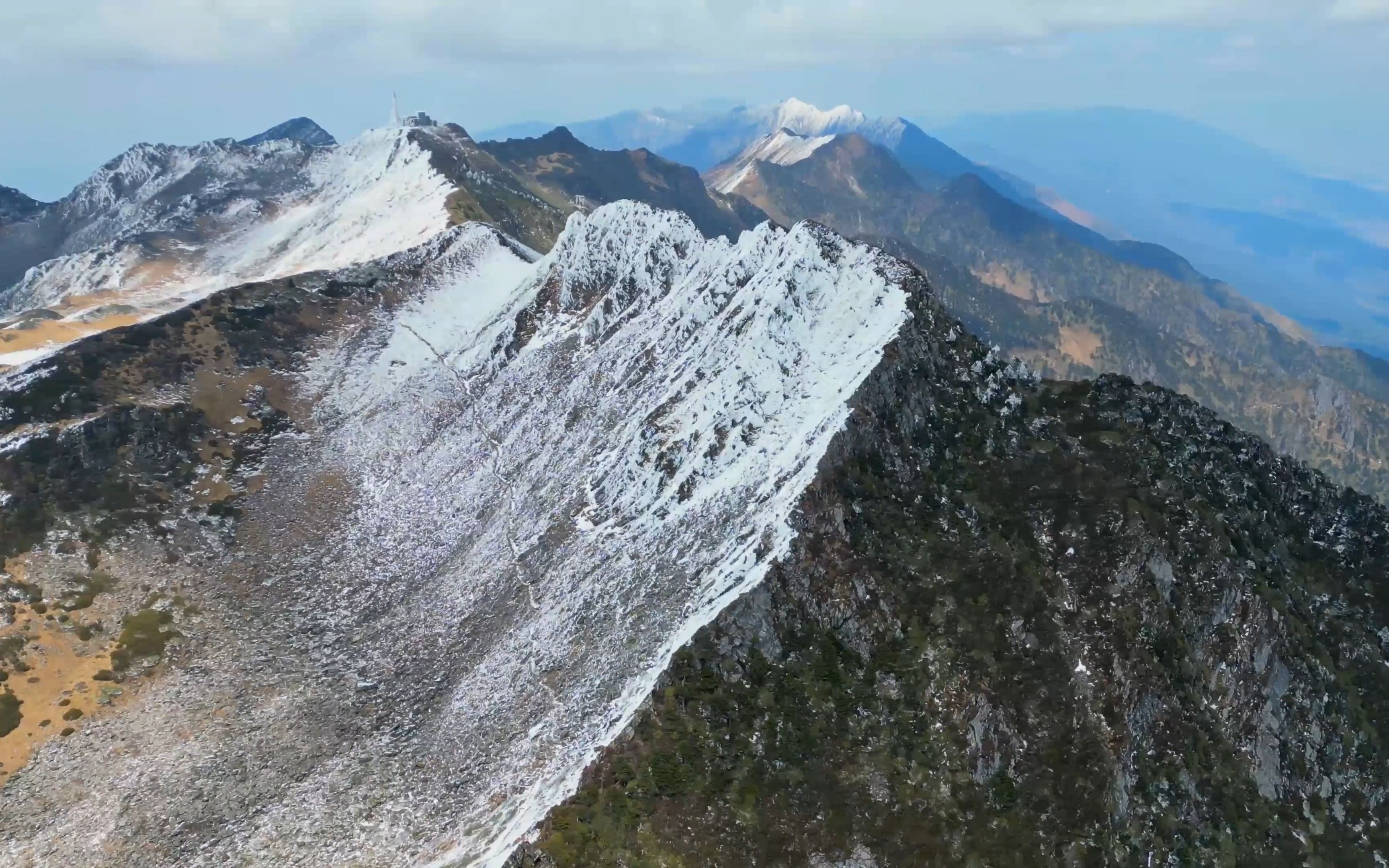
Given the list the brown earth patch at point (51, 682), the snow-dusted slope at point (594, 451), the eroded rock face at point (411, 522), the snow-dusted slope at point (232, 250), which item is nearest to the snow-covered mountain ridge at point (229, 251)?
the snow-dusted slope at point (232, 250)

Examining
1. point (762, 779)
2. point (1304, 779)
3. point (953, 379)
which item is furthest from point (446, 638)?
point (1304, 779)

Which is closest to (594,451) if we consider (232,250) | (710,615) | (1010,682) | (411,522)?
(411,522)

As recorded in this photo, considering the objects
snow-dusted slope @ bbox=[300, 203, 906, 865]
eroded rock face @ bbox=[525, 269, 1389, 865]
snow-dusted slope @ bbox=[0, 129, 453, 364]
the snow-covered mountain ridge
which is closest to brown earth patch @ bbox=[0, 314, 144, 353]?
the snow-covered mountain ridge

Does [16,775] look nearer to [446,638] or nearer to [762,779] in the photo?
[446,638]

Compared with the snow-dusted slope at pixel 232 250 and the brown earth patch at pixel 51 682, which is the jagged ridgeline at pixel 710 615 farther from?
the snow-dusted slope at pixel 232 250

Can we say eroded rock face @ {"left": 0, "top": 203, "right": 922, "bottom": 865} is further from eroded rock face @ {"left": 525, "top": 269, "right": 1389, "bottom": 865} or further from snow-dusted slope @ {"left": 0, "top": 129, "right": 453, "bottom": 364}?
snow-dusted slope @ {"left": 0, "top": 129, "right": 453, "bottom": 364}

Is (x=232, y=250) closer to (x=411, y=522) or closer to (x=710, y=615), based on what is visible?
(x=411, y=522)
